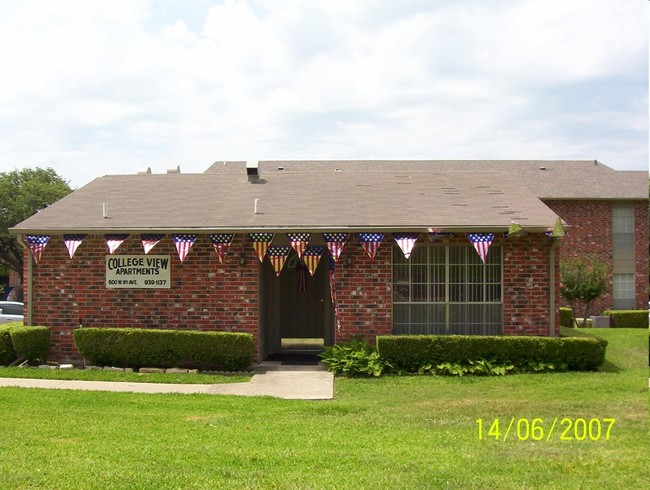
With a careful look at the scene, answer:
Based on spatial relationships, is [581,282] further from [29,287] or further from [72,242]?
[29,287]

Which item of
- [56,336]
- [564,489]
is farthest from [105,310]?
[564,489]

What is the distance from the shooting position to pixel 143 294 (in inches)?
564

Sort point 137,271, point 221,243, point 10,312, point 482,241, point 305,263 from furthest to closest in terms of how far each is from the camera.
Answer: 1. point 10,312
2. point 305,263
3. point 137,271
4. point 221,243
5. point 482,241

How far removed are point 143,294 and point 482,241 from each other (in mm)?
6873

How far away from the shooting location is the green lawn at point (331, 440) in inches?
246

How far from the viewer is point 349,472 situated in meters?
6.45

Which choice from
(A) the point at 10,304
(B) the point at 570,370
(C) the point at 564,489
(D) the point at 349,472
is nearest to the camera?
(C) the point at 564,489

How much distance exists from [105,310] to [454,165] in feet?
80.8

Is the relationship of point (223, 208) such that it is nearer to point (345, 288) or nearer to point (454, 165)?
point (345, 288)

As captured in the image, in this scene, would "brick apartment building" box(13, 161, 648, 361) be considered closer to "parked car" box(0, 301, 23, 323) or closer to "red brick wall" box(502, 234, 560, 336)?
"red brick wall" box(502, 234, 560, 336)

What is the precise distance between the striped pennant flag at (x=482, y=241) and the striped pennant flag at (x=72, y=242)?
7.74 m

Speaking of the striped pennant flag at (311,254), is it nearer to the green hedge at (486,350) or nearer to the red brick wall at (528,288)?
the green hedge at (486,350)
